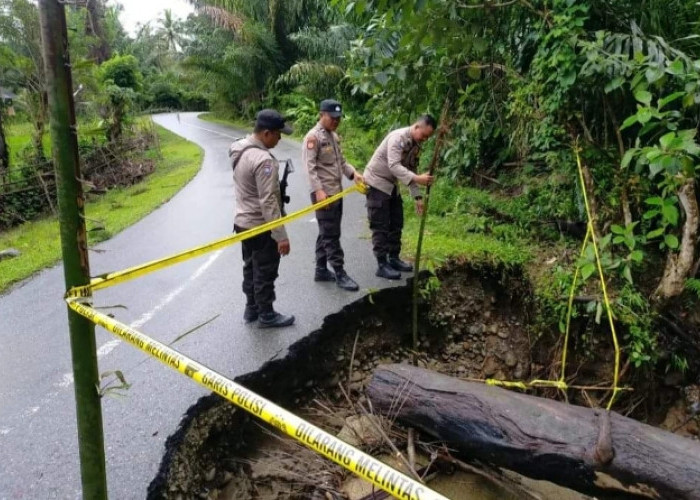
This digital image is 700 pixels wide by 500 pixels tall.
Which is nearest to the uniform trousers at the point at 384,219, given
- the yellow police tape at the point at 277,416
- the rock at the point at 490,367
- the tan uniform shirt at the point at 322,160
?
the tan uniform shirt at the point at 322,160

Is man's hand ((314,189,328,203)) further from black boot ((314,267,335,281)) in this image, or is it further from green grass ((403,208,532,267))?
green grass ((403,208,532,267))

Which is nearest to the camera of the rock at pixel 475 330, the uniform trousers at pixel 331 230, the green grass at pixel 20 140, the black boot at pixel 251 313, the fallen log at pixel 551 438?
the fallen log at pixel 551 438

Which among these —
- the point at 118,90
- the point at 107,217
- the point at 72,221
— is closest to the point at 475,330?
the point at 72,221

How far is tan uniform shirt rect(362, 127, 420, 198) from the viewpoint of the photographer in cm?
500

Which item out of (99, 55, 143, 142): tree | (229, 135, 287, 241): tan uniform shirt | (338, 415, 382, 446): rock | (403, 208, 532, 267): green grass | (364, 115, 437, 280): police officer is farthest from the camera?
(99, 55, 143, 142): tree

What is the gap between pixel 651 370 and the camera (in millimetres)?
4258

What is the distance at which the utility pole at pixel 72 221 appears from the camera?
142 cm

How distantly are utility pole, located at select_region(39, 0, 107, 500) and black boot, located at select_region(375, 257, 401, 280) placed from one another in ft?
12.5

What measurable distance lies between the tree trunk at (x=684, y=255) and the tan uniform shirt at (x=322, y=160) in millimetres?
2867

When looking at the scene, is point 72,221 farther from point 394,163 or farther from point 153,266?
point 394,163

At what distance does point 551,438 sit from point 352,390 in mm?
1821

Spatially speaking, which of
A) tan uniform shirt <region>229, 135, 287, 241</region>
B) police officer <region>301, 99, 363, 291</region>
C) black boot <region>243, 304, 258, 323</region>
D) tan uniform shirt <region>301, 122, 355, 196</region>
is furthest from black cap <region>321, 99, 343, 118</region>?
black boot <region>243, 304, 258, 323</region>

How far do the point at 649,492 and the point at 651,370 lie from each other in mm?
1595

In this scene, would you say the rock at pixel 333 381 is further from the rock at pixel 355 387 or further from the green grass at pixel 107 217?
the green grass at pixel 107 217
